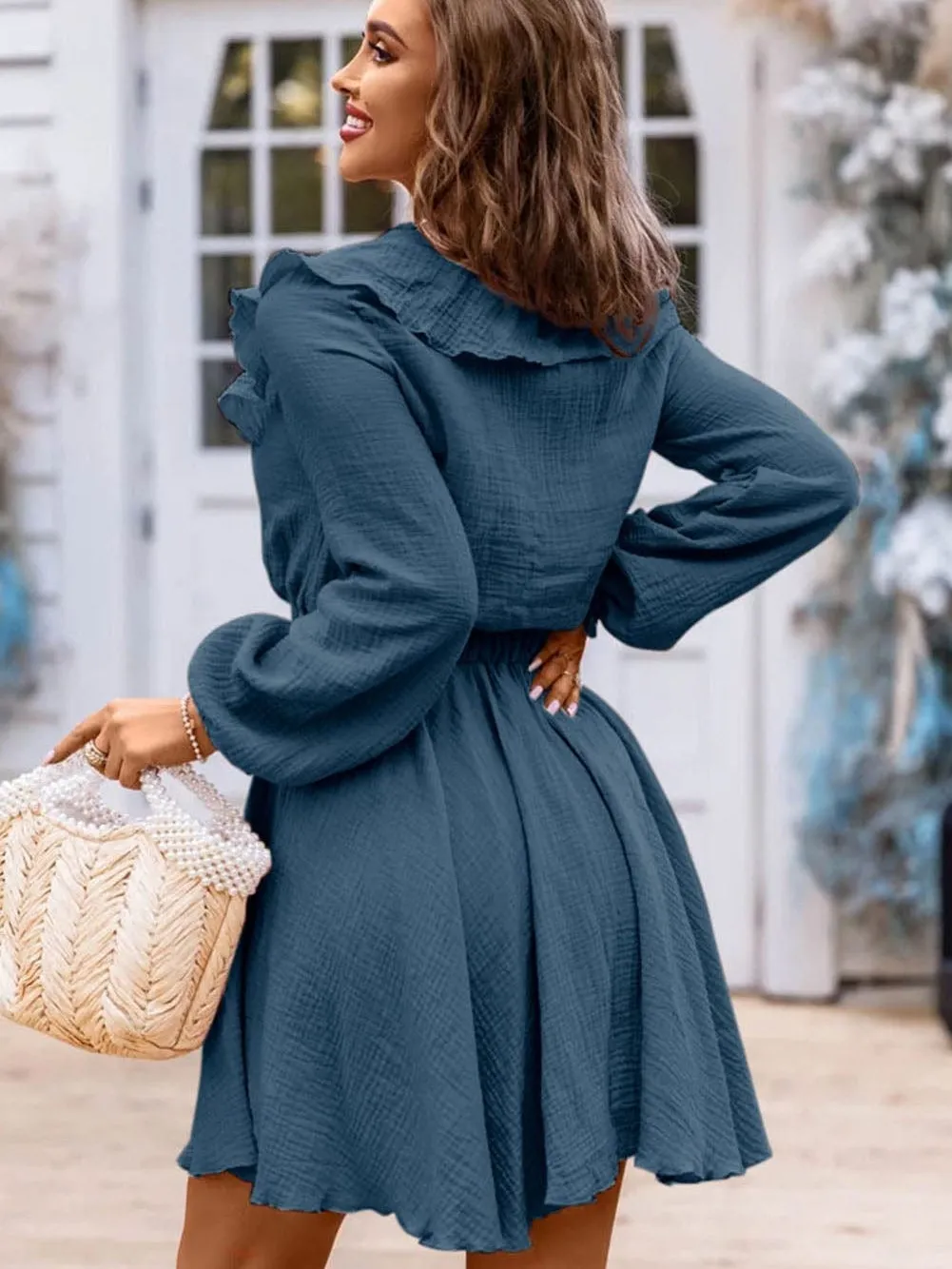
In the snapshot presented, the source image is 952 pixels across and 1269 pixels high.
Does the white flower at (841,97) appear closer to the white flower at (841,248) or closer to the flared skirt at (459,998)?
the white flower at (841,248)

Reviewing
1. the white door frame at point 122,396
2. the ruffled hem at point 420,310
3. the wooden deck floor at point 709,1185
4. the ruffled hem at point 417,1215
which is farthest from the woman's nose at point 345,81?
the white door frame at point 122,396

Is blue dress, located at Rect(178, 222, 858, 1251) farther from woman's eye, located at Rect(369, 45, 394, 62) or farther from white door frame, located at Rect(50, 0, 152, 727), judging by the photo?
white door frame, located at Rect(50, 0, 152, 727)

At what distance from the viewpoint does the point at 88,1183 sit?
9.57 feet

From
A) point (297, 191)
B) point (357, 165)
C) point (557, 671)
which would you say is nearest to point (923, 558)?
point (297, 191)

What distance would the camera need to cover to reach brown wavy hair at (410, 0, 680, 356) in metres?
1.26

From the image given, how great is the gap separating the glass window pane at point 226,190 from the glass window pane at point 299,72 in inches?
6.2

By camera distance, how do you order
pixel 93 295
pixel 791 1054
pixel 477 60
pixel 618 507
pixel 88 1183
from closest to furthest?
pixel 477 60
pixel 618 507
pixel 88 1183
pixel 791 1054
pixel 93 295

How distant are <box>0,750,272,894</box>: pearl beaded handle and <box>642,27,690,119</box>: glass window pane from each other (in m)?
2.99

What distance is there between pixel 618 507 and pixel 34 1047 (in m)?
2.78

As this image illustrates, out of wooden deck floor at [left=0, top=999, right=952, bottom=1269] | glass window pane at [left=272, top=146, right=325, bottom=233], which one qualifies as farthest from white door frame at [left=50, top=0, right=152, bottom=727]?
wooden deck floor at [left=0, top=999, right=952, bottom=1269]

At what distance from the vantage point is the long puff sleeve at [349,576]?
1211 mm

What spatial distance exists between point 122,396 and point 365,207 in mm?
682

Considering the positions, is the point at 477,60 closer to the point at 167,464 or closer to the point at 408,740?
the point at 408,740

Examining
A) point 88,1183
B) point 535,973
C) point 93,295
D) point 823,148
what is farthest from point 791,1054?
point 535,973
